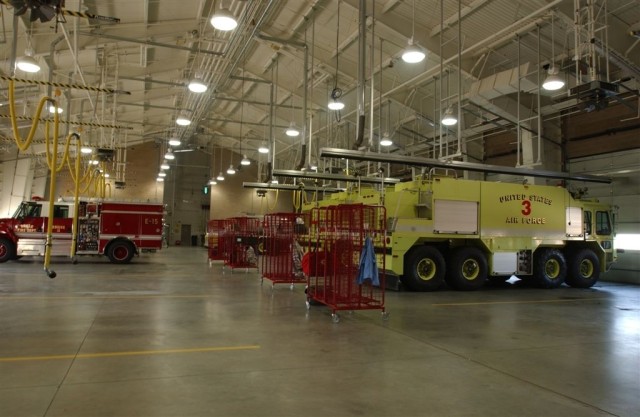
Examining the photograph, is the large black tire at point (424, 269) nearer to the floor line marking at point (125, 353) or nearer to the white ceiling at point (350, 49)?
the white ceiling at point (350, 49)

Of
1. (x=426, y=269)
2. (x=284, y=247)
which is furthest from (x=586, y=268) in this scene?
(x=284, y=247)

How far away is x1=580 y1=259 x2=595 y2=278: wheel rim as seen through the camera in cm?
1473

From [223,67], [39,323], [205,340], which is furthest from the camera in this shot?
[223,67]

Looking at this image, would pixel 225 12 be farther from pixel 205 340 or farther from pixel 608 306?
pixel 608 306

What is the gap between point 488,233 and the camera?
13141 millimetres

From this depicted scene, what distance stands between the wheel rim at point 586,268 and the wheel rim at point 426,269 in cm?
595

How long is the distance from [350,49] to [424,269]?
29.7ft

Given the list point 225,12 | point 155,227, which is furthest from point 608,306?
point 155,227

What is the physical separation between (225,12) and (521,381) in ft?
24.1

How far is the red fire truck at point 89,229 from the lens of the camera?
18.0m

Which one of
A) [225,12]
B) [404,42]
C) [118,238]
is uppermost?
[404,42]

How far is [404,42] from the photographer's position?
50.0 feet

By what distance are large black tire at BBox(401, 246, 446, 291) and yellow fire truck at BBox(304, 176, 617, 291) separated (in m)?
0.03

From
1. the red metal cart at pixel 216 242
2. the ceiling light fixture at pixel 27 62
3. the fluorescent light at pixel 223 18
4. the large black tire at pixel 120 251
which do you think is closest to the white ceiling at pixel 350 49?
the ceiling light fixture at pixel 27 62
